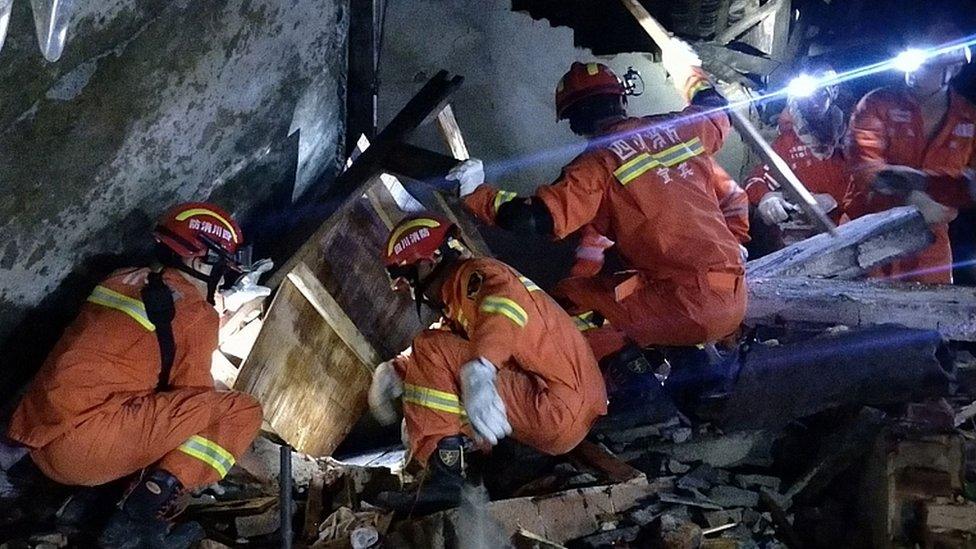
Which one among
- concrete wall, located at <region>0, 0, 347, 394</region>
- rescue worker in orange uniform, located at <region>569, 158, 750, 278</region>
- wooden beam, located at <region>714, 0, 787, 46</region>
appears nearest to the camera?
concrete wall, located at <region>0, 0, 347, 394</region>

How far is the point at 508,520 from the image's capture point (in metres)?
3.86

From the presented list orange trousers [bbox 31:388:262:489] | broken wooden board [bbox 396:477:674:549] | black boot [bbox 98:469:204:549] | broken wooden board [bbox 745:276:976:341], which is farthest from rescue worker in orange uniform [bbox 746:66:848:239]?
black boot [bbox 98:469:204:549]

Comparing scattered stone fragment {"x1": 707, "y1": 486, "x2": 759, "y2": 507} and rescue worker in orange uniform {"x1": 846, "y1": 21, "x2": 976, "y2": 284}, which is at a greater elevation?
rescue worker in orange uniform {"x1": 846, "y1": 21, "x2": 976, "y2": 284}

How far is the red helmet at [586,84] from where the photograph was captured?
464 cm

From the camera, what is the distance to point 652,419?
4645 mm

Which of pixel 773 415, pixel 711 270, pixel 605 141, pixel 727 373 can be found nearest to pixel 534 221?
pixel 605 141

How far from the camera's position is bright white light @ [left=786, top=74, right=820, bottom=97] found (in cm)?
659

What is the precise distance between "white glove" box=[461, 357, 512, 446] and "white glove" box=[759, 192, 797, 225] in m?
3.33

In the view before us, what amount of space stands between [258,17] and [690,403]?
112 inches

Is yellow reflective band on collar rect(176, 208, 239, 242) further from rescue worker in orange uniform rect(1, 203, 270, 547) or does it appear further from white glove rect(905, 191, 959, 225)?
white glove rect(905, 191, 959, 225)

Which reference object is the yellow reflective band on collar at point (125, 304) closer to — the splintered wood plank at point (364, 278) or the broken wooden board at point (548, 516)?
the splintered wood plank at point (364, 278)

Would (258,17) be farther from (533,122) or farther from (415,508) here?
(533,122)

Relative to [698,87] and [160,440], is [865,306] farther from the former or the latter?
[160,440]

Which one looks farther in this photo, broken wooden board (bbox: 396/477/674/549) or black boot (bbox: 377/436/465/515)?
black boot (bbox: 377/436/465/515)
